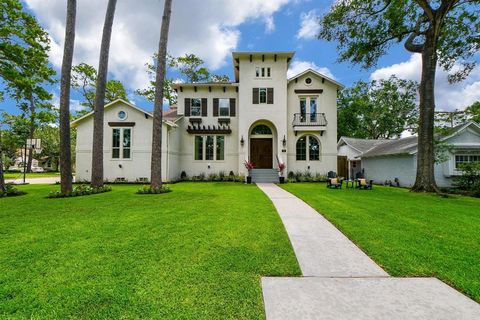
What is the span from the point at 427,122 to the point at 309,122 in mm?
6748

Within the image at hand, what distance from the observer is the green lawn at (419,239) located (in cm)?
303

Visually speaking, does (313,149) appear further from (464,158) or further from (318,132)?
(464,158)

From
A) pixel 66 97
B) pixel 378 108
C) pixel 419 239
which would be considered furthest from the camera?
pixel 378 108

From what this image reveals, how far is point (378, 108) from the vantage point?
31531mm

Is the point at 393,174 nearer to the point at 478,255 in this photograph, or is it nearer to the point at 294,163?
the point at 294,163

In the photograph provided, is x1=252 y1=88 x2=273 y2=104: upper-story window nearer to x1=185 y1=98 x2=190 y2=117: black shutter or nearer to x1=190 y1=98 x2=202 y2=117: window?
x1=190 y1=98 x2=202 y2=117: window

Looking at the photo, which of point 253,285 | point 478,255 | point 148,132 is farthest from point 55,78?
point 478,255

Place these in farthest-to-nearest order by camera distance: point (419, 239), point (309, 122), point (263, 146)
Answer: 1. point (263, 146)
2. point (309, 122)
3. point (419, 239)

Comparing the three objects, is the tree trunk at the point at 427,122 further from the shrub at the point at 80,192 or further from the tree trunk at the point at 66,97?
the tree trunk at the point at 66,97

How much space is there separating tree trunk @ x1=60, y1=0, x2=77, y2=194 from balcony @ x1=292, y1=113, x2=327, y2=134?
1325cm

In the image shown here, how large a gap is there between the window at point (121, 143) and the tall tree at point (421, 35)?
1419 cm

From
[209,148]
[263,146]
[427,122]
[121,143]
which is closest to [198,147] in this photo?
[209,148]

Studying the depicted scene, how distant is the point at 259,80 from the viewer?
16703mm

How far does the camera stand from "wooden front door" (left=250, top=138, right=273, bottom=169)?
57.5 ft
